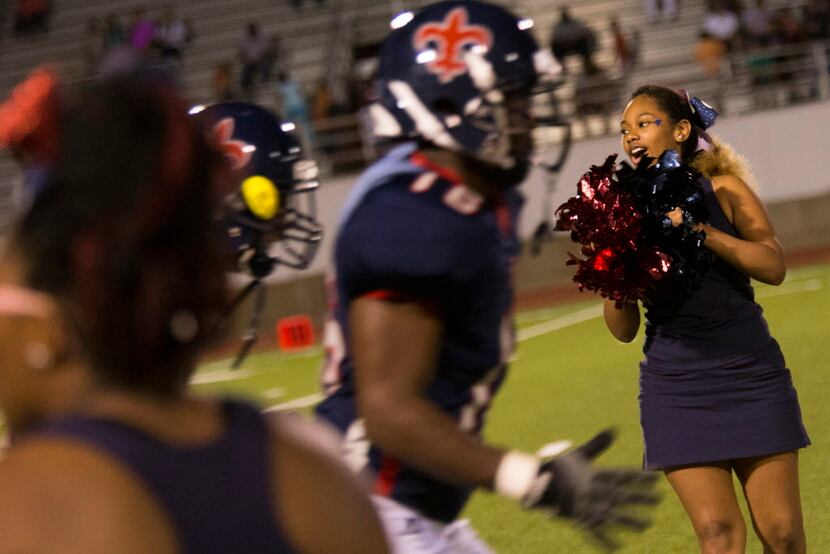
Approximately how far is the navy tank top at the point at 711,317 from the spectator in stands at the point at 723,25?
14998mm

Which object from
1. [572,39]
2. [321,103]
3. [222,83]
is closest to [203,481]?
[572,39]

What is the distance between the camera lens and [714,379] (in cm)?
422

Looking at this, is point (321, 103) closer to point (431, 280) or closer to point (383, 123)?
point (383, 123)

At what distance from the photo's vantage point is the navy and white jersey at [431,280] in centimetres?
248

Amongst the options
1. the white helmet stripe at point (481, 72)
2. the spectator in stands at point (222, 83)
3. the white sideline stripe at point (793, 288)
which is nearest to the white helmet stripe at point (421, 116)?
the white helmet stripe at point (481, 72)

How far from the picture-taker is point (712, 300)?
4277 millimetres

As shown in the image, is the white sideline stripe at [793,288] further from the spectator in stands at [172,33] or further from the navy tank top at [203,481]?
the navy tank top at [203,481]

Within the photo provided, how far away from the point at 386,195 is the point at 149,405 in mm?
1034

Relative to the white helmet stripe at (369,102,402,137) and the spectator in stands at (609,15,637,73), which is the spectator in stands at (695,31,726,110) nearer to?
the spectator in stands at (609,15,637,73)

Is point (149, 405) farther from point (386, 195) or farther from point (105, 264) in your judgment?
point (386, 195)

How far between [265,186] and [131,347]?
2.39m

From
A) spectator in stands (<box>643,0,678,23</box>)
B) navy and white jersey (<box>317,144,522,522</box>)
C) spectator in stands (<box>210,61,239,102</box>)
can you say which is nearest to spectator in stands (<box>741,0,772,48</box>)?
spectator in stands (<box>643,0,678,23</box>)

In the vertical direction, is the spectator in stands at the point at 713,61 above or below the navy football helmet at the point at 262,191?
below

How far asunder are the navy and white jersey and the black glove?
Answer: 28 centimetres
